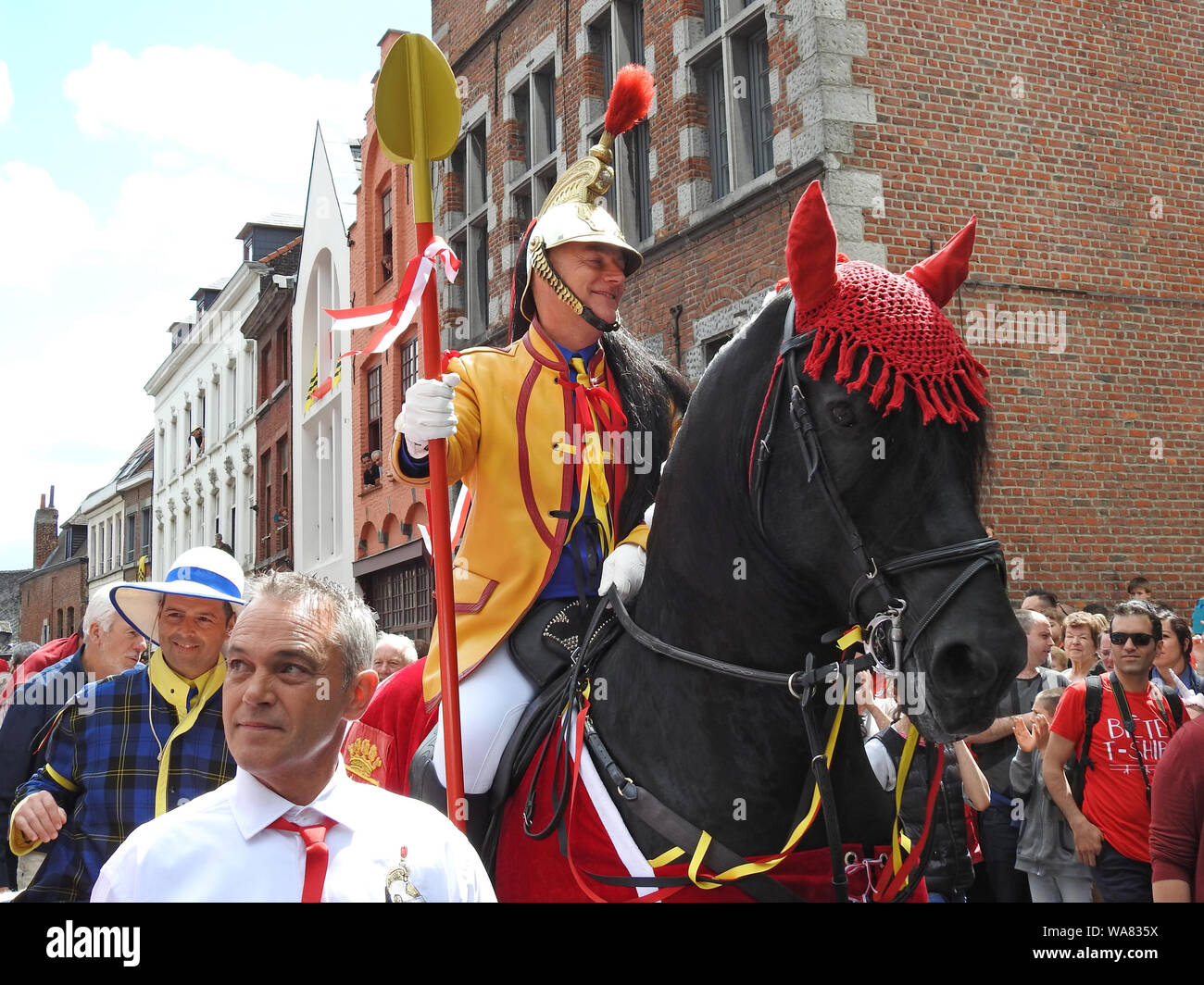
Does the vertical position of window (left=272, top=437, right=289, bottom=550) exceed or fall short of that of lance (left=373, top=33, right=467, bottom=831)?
it exceeds it

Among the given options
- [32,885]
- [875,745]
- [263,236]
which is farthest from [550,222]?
[263,236]

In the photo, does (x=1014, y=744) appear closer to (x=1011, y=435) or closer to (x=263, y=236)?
(x=1011, y=435)

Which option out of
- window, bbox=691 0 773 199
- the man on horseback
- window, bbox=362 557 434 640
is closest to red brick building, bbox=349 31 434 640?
window, bbox=362 557 434 640

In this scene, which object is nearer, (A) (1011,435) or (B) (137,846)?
(B) (137,846)

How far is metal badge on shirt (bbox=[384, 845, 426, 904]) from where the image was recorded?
6.20 ft

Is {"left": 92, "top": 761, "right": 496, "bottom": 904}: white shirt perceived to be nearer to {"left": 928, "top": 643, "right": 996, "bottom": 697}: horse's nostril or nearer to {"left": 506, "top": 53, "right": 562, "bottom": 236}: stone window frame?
{"left": 928, "top": 643, "right": 996, "bottom": 697}: horse's nostril

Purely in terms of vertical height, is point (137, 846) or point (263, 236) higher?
point (263, 236)

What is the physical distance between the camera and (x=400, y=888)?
6.23 ft

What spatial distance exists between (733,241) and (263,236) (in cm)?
2477

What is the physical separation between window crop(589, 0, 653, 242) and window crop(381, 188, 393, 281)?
8.27 meters

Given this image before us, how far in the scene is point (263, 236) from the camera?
33.5 metres

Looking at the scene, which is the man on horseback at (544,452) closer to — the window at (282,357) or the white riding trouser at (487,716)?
the white riding trouser at (487,716)

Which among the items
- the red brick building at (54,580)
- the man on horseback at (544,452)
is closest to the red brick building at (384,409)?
the man on horseback at (544,452)

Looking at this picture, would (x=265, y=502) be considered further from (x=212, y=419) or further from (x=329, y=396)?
(x=212, y=419)
